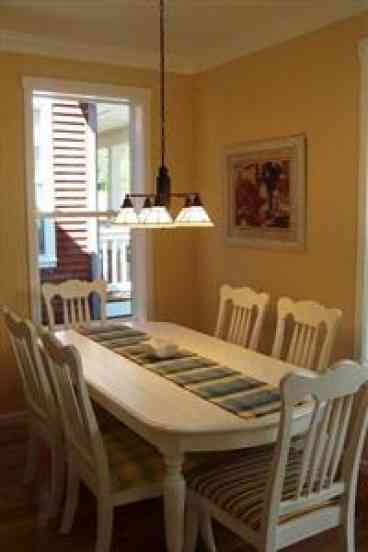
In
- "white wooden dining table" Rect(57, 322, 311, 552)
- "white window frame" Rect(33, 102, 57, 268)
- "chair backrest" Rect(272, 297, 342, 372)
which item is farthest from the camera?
"white window frame" Rect(33, 102, 57, 268)

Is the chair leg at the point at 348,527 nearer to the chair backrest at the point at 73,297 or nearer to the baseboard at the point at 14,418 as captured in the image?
the chair backrest at the point at 73,297

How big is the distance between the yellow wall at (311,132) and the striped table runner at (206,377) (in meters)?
0.99

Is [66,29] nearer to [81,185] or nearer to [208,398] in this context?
[81,185]

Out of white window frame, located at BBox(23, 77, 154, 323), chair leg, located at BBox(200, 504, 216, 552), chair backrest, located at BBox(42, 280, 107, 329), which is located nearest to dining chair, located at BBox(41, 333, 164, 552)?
chair leg, located at BBox(200, 504, 216, 552)

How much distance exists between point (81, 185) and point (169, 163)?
70cm

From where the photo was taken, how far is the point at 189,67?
4.54m

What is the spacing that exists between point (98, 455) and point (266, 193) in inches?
88.2

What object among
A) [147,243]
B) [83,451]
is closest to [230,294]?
[147,243]

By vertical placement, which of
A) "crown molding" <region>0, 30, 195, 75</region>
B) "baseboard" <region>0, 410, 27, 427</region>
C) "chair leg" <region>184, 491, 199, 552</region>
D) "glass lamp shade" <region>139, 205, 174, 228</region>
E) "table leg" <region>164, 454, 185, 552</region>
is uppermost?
"crown molding" <region>0, 30, 195, 75</region>

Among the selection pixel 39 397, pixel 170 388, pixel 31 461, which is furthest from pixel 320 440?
pixel 31 461

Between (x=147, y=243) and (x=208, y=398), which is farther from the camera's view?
(x=147, y=243)

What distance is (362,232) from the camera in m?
3.19

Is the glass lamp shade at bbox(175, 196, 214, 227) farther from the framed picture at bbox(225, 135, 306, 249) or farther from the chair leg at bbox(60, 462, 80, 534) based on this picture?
the chair leg at bbox(60, 462, 80, 534)

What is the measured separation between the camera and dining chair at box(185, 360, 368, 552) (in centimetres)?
186
